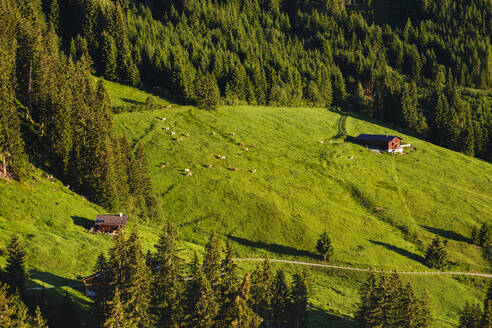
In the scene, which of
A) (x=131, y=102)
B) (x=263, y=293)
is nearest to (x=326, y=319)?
(x=263, y=293)

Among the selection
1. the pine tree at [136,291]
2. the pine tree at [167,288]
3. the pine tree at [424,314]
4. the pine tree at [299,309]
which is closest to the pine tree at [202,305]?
the pine tree at [167,288]

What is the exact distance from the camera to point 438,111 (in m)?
158

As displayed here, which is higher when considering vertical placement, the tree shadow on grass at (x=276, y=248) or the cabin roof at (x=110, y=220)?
the cabin roof at (x=110, y=220)

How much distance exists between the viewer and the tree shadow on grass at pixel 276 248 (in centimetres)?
7912

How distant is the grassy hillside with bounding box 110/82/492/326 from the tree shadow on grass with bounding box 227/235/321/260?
0.30 meters

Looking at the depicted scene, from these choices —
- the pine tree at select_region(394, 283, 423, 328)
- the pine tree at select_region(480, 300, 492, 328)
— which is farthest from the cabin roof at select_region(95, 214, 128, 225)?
the pine tree at select_region(480, 300, 492, 328)

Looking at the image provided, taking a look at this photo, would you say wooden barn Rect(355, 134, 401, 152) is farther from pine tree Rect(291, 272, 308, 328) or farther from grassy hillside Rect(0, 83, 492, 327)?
pine tree Rect(291, 272, 308, 328)

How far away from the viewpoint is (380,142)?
131 m

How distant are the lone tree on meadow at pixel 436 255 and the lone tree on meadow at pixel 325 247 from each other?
820 inches

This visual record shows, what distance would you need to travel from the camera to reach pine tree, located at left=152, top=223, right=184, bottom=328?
43312 millimetres

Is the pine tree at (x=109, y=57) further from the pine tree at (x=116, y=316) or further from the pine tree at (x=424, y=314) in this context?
the pine tree at (x=424, y=314)

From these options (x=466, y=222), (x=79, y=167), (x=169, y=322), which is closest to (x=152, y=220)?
(x=79, y=167)

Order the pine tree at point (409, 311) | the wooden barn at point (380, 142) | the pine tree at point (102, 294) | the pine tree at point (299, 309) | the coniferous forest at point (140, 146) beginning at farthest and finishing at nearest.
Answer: the wooden barn at point (380, 142), the pine tree at point (299, 309), the pine tree at point (409, 311), the coniferous forest at point (140, 146), the pine tree at point (102, 294)

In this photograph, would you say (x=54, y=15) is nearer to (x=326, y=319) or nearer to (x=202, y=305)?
(x=202, y=305)
